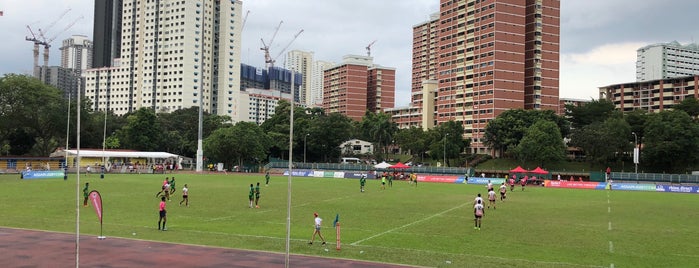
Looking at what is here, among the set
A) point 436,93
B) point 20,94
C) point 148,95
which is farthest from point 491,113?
point 148,95

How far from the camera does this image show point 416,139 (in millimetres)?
124938

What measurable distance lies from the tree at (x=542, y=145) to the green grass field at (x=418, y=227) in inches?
2119

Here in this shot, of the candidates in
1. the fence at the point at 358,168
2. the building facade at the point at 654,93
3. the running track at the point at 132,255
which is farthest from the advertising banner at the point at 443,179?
the building facade at the point at 654,93

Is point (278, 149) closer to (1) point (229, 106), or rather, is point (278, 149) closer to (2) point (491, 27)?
(2) point (491, 27)

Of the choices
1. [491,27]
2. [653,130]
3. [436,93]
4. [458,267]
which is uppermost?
[491,27]

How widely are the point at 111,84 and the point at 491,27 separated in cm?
13974

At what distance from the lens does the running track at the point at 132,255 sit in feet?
61.5

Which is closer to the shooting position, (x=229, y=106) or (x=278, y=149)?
(x=278, y=149)

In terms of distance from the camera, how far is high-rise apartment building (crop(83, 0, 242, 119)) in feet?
598

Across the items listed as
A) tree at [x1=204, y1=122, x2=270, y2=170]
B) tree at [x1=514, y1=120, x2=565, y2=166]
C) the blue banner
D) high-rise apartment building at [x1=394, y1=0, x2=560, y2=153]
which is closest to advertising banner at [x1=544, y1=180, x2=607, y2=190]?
the blue banner

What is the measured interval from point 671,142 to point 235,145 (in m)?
74.5

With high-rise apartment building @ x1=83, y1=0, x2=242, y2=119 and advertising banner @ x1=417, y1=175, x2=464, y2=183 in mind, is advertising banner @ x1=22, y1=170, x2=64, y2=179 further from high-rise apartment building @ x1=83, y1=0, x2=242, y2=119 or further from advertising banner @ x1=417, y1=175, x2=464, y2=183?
high-rise apartment building @ x1=83, y1=0, x2=242, y2=119

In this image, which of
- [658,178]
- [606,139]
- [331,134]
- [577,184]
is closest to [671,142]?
[606,139]

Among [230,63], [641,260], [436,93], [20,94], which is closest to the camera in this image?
[641,260]
